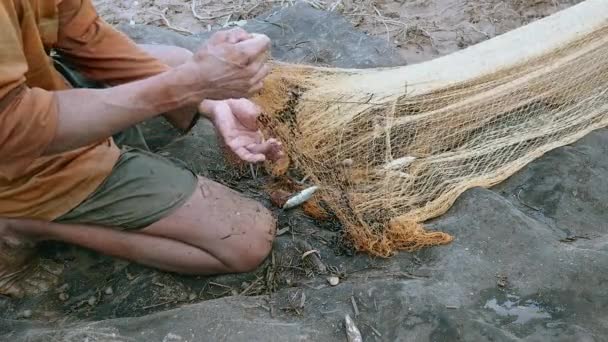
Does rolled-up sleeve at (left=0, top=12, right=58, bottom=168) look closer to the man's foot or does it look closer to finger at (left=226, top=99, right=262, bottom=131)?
the man's foot

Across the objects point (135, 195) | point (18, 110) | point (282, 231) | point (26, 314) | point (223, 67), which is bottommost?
point (26, 314)

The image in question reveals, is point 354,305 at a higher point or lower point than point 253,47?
lower

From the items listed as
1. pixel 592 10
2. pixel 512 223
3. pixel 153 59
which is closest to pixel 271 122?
pixel 153 59

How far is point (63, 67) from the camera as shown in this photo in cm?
310

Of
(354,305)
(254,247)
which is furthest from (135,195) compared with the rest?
(354,305)

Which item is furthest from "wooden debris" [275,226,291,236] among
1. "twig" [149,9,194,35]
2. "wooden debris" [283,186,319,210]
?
"twig" [149,9,194,35]

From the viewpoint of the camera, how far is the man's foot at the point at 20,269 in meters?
2.88

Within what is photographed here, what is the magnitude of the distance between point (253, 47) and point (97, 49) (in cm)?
89

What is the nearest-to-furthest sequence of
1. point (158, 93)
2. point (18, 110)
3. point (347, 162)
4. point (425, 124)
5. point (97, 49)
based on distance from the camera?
point (18, 110), point (158, 93), point (97, 49), point (347, 162), point (425, 124)

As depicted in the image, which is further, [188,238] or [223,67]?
[188,238]

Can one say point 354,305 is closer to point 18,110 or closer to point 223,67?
point 223,67

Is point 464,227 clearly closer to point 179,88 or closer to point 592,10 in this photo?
point 179,88

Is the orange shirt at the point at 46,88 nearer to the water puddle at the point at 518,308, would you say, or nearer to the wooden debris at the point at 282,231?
the wooden debris at the point at 282,231

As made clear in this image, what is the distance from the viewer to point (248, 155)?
124 inches
